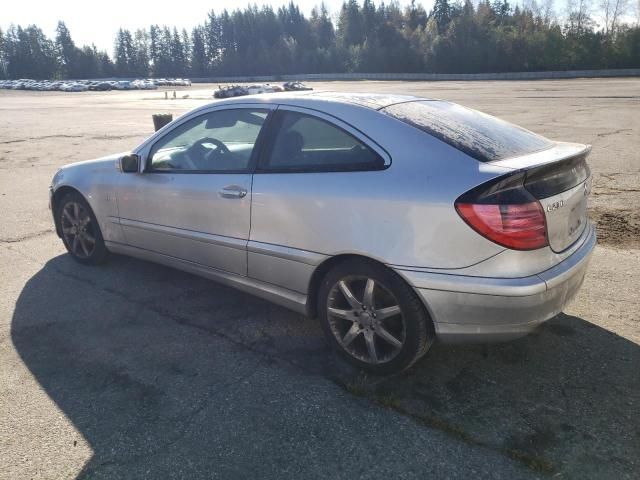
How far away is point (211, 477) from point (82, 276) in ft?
9.83

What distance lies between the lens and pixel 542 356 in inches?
124

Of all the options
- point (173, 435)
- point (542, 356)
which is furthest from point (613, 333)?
point (173, 435)

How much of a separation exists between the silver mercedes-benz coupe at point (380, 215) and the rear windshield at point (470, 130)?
0.04ft

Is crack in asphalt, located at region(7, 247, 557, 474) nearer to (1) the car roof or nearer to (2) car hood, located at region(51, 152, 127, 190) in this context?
(2) car hood, located at region(51, 152, 127, 190)

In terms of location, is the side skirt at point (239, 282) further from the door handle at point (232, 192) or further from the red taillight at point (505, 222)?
the red taillight at point (505, 222)

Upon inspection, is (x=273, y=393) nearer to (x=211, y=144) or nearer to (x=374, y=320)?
(x=374, y=320)

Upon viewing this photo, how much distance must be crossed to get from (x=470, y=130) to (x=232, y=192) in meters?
1.58

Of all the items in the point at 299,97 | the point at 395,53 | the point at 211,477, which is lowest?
the point at 211,477

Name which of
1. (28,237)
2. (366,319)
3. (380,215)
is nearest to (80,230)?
(28,237)

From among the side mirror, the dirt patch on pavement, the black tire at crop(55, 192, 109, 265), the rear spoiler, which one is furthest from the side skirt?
the dirt patch on pavement

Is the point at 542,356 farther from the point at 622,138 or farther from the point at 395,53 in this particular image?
the point at 395,53

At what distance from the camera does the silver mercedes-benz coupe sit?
8.46 feet

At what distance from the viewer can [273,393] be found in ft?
9.49

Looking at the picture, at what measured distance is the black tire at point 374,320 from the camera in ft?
9.12
